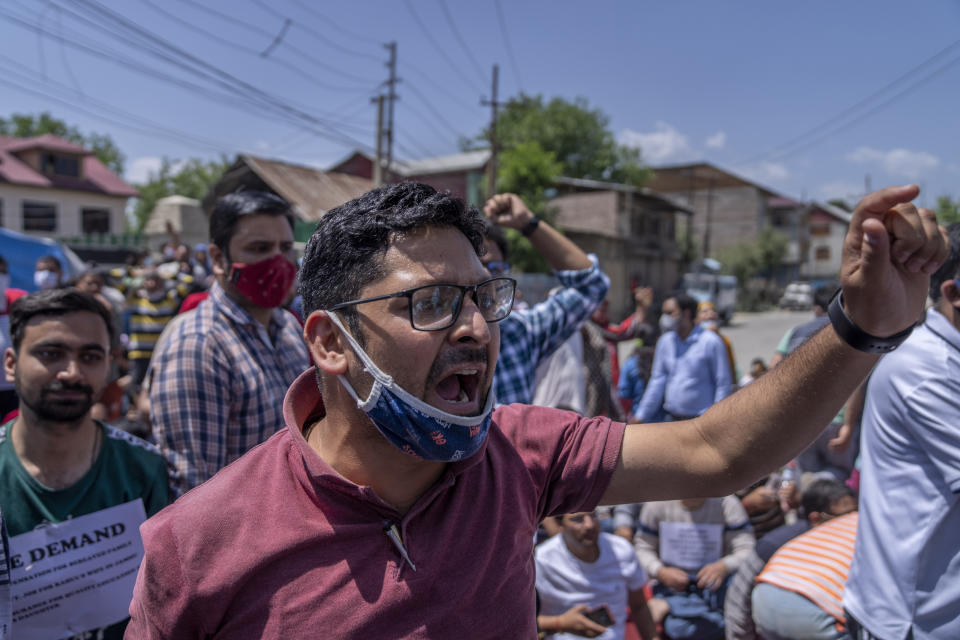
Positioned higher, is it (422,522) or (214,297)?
(214,297)

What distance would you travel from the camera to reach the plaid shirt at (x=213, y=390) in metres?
2.37

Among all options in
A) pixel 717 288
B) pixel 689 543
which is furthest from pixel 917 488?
pixel 717 288

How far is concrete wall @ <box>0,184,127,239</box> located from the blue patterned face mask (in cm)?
3678

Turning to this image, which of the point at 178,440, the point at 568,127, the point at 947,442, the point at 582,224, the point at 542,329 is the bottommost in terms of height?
the point at 178,440

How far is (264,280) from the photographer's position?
275 centimetres

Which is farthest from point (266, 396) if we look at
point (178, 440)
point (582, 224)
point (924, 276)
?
point (582, 224)

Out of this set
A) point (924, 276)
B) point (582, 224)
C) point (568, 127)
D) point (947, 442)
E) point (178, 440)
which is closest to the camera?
point (924, 276)

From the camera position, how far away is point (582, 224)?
35.0m

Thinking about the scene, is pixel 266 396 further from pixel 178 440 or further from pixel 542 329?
pixel 542 329

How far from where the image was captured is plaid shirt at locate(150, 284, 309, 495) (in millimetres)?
2371

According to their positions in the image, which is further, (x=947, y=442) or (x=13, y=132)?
(x=13, y=132)

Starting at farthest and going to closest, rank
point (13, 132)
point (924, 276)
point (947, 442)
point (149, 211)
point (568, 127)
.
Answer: point (149, 211), point (13, 132), point (568, 127), point (947, 442), point (924, 276)

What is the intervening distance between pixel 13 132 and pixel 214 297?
64066mm

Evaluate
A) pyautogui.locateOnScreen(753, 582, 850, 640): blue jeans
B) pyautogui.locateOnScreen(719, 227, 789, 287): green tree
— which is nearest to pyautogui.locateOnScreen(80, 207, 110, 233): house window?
pyautogui.locateOnScreen(719, 227, 789, 287): green tree
